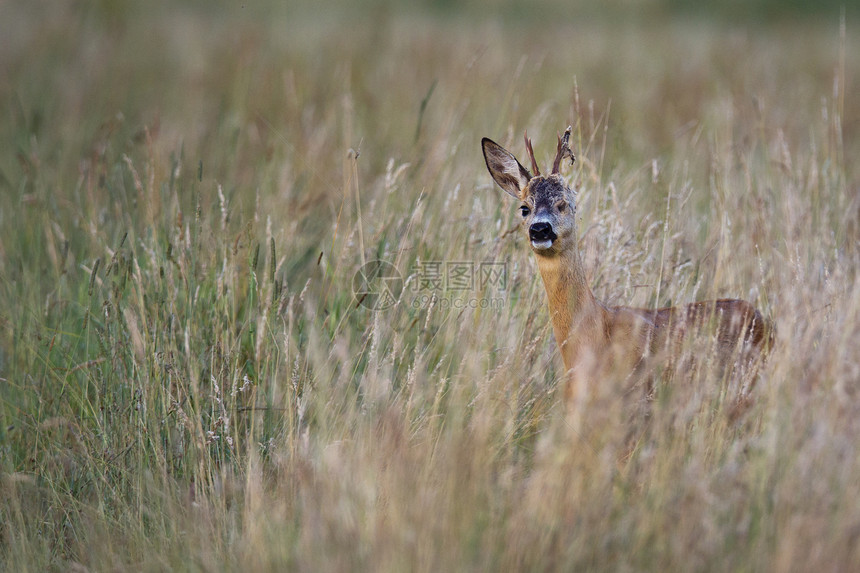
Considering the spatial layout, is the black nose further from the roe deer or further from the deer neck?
the deer neck

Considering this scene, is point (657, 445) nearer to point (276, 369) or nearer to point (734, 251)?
point (276, 369)

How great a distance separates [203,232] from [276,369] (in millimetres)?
1214

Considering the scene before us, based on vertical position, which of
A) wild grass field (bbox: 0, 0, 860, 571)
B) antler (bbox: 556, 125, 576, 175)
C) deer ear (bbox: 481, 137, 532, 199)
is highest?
antler (bbox: 556, 125, 576, 175)

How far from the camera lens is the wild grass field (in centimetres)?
236

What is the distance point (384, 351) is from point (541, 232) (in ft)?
2.81

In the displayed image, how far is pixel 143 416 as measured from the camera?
130 inches

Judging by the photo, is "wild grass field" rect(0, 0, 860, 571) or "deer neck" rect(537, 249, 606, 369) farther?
"deer neck" rect(537, 249, 606, 369)

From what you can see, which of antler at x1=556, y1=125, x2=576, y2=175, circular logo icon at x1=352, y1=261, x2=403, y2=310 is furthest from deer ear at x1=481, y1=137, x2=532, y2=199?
circular logo icon at x1=352, y1=261, x2=403, y2=310

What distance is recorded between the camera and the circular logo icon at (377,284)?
3.92 m

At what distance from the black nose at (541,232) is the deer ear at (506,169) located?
0.40m

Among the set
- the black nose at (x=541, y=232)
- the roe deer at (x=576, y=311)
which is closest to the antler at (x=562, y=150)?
the roe deer at (x=576, y=311)

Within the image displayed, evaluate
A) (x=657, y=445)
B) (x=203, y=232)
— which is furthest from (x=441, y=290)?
(x=657, y=445)

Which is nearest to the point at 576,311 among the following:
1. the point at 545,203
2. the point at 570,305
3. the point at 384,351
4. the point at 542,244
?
the point at 570,305

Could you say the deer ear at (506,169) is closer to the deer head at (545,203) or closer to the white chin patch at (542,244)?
the deer head at (545,203)
